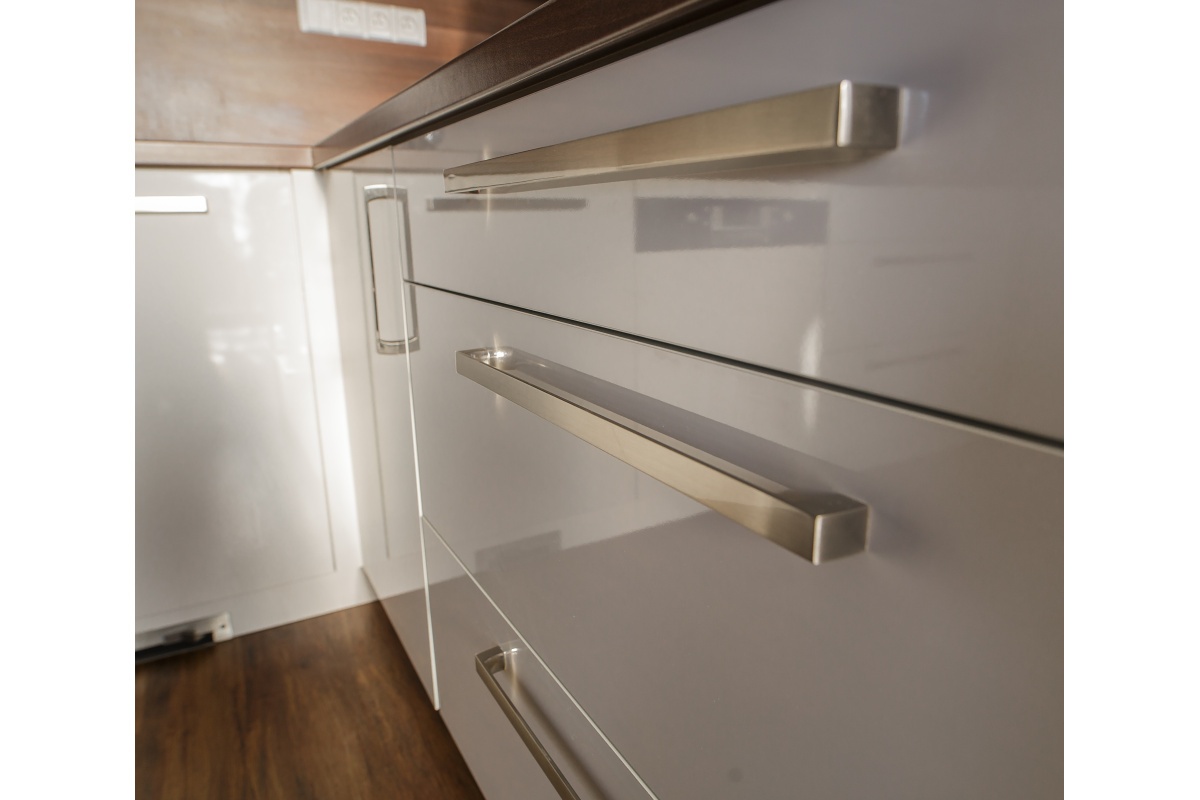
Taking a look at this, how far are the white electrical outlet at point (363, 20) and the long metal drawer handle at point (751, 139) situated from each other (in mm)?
1411

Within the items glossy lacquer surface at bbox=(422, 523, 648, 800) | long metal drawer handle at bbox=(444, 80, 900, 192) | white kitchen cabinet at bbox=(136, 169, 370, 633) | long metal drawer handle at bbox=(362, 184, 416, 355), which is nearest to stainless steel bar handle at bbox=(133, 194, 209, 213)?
white kitchen cabinet at bbox=(136, 169, 370, 633)

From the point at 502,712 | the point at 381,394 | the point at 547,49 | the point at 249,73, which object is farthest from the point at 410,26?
the point at 502,712

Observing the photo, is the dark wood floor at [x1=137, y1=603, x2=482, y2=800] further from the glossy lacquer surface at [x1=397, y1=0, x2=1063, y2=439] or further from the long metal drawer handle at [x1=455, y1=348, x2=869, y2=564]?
the glossy lacquer surface at [x1=397, y1=0, x2=1063, y2=439]

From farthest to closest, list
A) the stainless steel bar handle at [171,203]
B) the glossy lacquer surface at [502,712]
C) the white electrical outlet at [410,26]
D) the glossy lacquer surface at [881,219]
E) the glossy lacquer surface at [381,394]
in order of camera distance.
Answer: the white electrical outlet at [410,26]
the stainless steel bar handle at [171,203]
the glossy lacquer surface at [381,394]
the glossy lacquer surface at [502,712]
the glossy lacquer surface at [881,219]

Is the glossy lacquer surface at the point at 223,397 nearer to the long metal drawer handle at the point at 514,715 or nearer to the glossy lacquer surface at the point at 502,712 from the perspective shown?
the glossy lacquer surface at the point at 502,712

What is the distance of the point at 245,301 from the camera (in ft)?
4.96

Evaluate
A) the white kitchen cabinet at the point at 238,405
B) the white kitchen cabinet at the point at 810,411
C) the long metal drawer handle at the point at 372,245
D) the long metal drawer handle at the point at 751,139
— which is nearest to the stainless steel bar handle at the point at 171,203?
the white kitchen cabinet at the point at 238,405

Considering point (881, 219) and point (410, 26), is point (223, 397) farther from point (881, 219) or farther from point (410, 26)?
point (881, 219)

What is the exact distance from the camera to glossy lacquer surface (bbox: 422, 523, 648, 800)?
666 millimetres

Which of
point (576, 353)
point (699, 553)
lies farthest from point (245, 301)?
point (699, 553)

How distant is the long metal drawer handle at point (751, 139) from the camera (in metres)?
0.29

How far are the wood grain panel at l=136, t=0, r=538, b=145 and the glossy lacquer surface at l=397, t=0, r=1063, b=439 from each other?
1.37 metres
